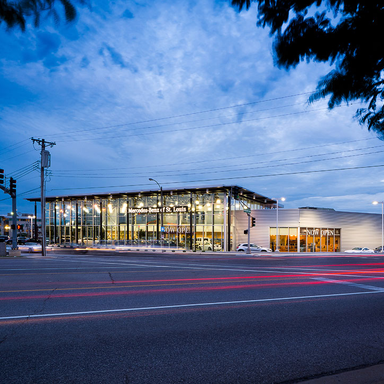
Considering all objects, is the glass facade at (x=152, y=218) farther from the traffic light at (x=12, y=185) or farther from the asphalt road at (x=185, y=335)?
the asphalt road at (x=185, y=335)

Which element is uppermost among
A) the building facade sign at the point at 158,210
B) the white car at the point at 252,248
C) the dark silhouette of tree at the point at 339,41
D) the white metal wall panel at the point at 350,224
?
the dark silhouette of tree at the point at 339,41

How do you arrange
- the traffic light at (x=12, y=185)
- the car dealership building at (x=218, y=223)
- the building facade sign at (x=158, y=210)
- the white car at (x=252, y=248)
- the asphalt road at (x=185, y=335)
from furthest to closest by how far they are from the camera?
the building facade sign at (x=158, y=210) → the car dealership building at (x=218, y=223) → the white car at (x=252, y=248) → the traffic light at (x=12, y=185) → the asphalt road at (x=185, y=335)

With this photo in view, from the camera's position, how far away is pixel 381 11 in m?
3.66

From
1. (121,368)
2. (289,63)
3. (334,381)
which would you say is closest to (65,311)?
(121,368)

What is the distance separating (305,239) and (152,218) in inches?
900

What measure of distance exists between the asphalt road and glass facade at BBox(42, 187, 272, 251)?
107ft

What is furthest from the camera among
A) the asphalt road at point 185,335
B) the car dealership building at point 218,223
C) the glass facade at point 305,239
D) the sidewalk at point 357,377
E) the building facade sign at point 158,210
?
the building facade sign at point 158,210

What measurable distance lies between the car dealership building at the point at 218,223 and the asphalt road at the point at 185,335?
32243mm

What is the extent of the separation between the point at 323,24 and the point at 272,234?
4231cm

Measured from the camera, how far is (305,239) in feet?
143

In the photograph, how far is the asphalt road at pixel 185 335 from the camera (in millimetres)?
4180

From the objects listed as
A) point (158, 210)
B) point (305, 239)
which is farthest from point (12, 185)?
point (305, 239)

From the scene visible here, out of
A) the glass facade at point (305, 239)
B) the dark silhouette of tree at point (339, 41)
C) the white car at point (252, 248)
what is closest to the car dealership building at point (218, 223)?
the glass facade at point (305, 239)

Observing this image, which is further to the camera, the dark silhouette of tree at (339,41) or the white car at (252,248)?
the white car at (252,248)
